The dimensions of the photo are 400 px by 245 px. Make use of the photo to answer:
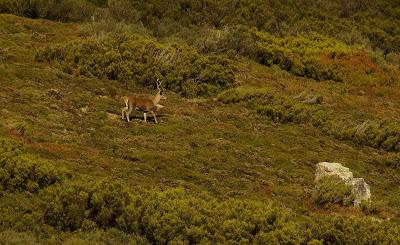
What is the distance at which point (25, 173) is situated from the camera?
47.5 feet

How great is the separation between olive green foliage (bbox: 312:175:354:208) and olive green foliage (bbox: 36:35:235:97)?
1392 cm

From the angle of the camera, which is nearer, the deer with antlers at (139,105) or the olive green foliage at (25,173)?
the olive green foliage at (25,173)

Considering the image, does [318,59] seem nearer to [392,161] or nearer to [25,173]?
[392,161]

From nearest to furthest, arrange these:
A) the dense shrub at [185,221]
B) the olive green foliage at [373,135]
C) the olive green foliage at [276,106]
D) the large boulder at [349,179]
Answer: the dense shrub at [185,221], the large boulder at [349,179], the olive green foliage at [373,135], the olive green foliage at [276,106]

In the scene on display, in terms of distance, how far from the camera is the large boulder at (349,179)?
18125 millimetres

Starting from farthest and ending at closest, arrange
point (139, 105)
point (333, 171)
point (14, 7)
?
point (14, 7), point (139, 105), point (333, 171)

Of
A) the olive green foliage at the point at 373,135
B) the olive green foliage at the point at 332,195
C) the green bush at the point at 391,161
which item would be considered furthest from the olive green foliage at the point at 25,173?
the olive green foliage at the point at 373,135

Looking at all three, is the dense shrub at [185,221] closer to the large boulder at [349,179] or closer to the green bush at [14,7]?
the large boulder at [349,179]

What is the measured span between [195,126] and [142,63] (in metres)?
8.51

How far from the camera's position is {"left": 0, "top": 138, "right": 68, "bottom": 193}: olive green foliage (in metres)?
14.2

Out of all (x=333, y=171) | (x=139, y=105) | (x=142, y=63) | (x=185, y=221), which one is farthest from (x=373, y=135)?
(x=185, y=221)

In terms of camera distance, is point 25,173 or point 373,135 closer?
point 25,173

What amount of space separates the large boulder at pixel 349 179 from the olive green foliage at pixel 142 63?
12.2 meters

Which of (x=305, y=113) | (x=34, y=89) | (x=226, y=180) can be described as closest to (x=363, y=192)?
(x=226, y=180)
